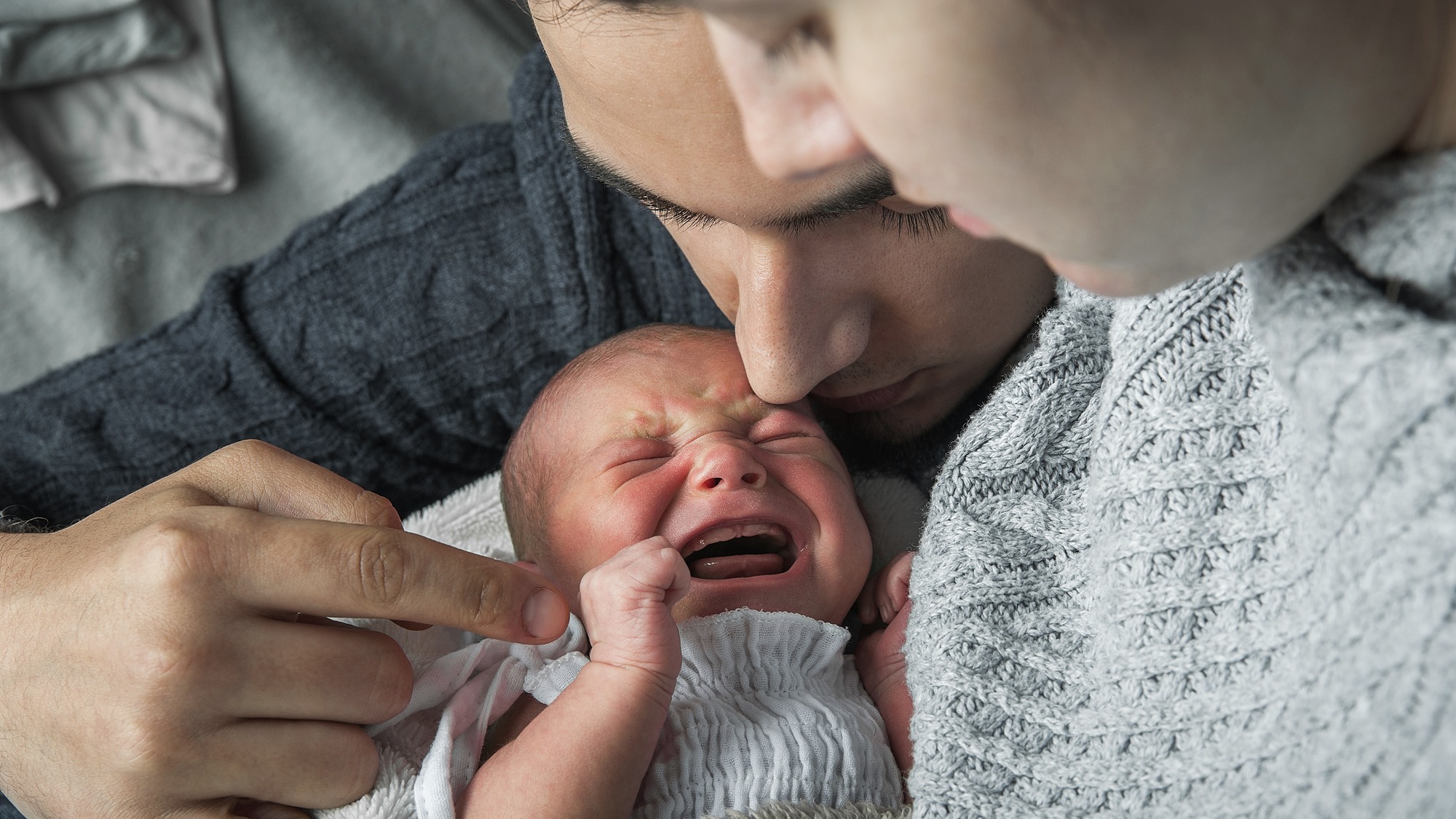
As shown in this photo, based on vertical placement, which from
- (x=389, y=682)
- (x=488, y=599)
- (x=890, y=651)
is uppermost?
(x=488, y=599)

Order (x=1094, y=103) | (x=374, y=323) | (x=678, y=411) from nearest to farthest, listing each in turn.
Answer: (x=1094, y=103)
(x=678, y=411)
(x=374, y=323)

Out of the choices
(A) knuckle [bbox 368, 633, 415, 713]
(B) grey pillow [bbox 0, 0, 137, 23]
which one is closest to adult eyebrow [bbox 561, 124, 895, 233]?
(A) knuckle [bbox 368, 633, 415, 713]

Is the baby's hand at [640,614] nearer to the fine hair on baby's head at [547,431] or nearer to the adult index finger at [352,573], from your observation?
the adult index finger at [352,573]

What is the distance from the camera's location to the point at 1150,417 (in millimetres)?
767

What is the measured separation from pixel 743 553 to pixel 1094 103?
843 millimetres

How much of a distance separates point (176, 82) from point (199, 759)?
4.27 ft

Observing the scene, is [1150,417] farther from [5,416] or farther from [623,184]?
[5,416]

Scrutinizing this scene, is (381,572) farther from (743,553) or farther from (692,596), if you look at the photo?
(743,553)

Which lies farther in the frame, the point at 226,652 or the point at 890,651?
the point at 890,651

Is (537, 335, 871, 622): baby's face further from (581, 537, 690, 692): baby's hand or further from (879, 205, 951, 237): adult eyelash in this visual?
(879, 205, 951, 237): adult eyelash

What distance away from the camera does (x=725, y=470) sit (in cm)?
108

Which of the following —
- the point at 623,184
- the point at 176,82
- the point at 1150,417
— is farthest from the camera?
the point at 176,82

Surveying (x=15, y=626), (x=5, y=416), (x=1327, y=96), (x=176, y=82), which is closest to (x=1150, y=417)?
(x=1327, y=96)

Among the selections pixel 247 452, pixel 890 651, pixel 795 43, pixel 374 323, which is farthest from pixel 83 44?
pixel 795 43
